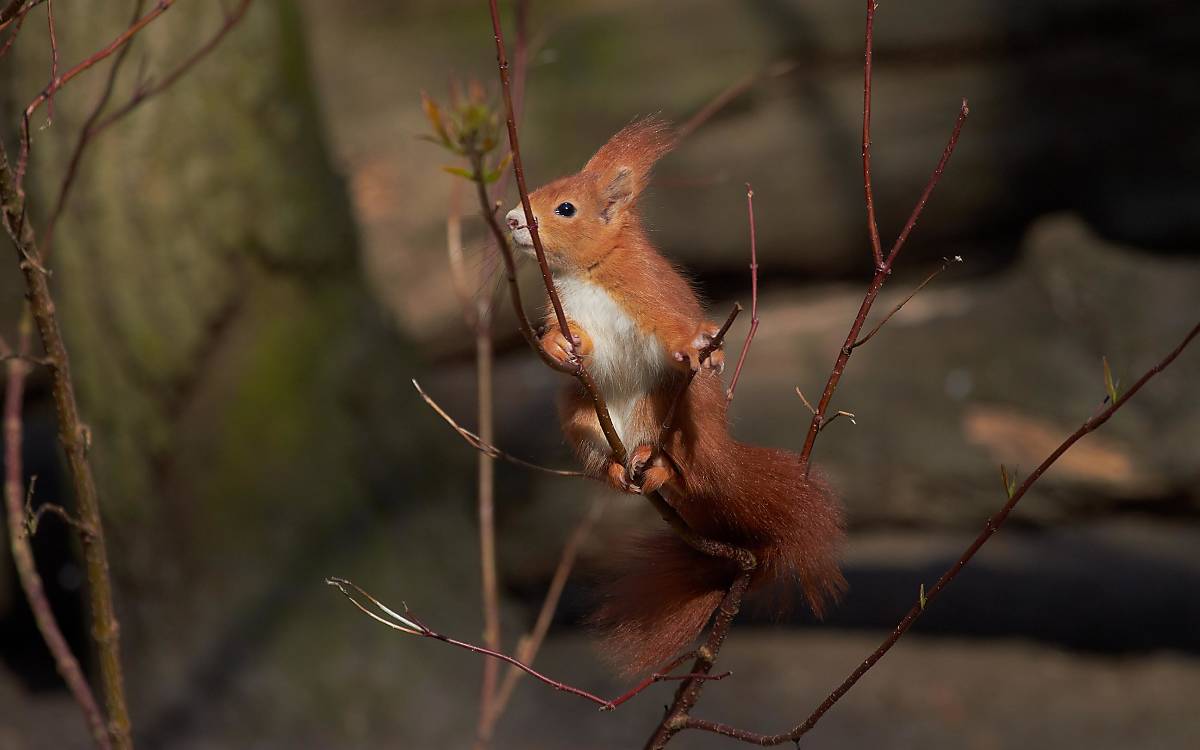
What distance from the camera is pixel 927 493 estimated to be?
348cm

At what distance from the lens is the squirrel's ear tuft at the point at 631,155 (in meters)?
1.08

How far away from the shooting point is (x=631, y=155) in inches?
42.9

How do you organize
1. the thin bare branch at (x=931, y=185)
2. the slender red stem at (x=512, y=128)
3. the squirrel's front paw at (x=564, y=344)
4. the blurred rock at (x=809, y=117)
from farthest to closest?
the blurred rock at (x=809, y=117)
the squirrel's front paw at (x=564, y=344)
the thin bare branch at (x=931, y=185)
the slender red stem at (x=512, y=128)

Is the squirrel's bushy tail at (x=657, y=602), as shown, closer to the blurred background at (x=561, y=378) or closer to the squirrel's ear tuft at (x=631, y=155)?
the squirrel's ear tuft at (x=631, y=155)

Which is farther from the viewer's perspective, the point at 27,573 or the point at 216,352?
Result: the point at 216,352

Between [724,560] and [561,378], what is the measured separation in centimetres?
156

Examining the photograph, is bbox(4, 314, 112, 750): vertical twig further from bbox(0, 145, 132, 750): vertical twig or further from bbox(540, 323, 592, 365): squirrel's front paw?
bbox(540, 323, 592, 365): squirrel's front paw

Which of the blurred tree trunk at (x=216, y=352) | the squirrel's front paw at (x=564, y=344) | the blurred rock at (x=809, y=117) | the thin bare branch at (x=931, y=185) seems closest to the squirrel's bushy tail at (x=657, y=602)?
the squirrel's front paw at (x=564, y=344)

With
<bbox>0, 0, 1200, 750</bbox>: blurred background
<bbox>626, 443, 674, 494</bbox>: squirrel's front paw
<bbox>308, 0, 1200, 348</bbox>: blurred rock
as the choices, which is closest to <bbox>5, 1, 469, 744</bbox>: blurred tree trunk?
<bbox>0, 0, 1200, 750</bbox>: blurred background

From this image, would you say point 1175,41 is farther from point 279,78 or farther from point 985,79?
point 279,78

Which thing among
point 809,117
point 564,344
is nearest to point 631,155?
point 564,344

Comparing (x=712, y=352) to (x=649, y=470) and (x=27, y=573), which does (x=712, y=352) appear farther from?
(x=27, y=573)

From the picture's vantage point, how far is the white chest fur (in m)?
1.18

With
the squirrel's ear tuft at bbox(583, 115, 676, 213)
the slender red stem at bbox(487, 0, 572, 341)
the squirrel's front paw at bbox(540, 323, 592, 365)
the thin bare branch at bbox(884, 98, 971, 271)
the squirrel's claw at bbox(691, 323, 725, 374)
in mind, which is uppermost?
the slender red stem at bbox(487, 0, 572, 341)
